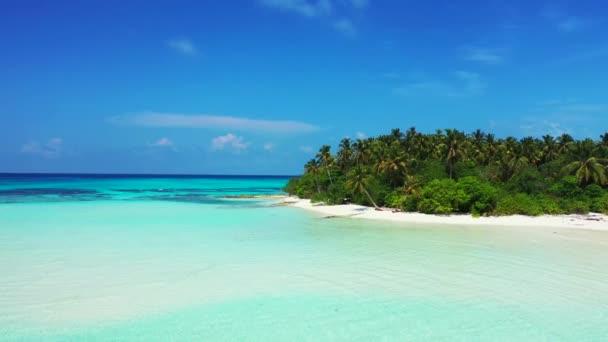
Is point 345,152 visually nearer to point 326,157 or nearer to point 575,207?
point 326,157

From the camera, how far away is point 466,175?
49.4 m

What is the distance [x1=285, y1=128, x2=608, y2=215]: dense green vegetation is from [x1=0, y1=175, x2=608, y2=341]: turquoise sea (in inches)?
504

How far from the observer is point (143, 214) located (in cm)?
4166

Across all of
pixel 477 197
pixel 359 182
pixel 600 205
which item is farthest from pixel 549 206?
pixel 359 182

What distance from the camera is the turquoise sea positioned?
11078 mm

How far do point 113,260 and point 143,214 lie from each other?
23.7 metres

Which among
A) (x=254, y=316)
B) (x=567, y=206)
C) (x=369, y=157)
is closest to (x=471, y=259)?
(x=254, y=316)

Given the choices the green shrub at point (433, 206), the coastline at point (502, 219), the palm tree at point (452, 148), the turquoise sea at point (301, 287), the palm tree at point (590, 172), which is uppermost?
the palm tree at point (452, 148)

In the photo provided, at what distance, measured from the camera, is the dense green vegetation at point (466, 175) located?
131 ft

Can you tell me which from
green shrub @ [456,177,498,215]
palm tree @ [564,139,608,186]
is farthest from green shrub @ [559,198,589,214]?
green shrub @ [456,177,498,215]

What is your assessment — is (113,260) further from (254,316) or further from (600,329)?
(600,329)

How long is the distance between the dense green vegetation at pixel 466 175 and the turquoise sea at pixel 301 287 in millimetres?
12806

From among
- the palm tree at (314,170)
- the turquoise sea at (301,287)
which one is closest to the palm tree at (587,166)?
the turquoise sea at (301,287)

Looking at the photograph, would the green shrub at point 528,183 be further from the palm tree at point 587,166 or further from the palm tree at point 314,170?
the palm tree at point 314,170
